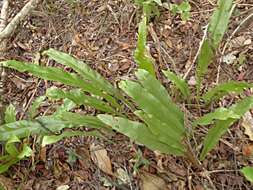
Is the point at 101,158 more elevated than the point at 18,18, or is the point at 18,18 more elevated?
the point at 18,18

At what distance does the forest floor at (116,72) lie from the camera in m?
1.42

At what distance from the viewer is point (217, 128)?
1.29 m

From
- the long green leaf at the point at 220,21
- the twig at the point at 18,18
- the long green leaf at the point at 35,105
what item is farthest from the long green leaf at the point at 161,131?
the twig at the point at 18,18

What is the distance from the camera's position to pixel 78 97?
1.42 metres

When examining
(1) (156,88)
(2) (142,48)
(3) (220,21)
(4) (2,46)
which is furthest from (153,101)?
(4) (2,46)

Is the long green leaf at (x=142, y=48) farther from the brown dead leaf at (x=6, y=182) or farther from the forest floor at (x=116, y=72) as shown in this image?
the brown dead leaf at (x=6, y=182)

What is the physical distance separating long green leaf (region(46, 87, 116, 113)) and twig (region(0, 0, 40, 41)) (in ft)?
1.93

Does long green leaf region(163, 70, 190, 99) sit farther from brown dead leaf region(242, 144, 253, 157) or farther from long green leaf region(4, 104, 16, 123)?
long green leaf region(4, 104, 16, 123)

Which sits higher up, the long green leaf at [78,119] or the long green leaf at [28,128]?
the long green leaf at [78,119]

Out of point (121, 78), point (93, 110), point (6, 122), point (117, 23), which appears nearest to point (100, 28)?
point (117, 23)

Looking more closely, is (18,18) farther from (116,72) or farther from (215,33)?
(215,33)

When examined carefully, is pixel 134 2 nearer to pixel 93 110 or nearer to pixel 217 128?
pixel 93 110

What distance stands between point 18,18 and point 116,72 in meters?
0.54

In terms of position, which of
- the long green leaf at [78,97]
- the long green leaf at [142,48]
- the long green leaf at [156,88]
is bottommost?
the long green leaf at [78,97]
